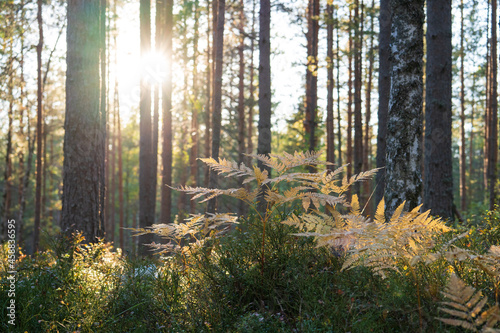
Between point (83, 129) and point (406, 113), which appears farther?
point (83, 129)

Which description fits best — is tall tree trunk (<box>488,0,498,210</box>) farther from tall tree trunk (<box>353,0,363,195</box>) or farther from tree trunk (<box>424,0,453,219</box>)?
tree trunk (<box>424,0,453,219</box>)

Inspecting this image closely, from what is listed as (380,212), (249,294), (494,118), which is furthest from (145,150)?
(494,118)

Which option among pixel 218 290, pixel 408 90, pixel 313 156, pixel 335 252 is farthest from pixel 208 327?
pixel 408 90

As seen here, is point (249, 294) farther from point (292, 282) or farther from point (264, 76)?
point (264, 76)

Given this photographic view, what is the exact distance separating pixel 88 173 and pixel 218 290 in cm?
403

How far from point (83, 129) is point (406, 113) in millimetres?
5221

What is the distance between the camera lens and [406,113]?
4797mm

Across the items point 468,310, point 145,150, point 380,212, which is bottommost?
point 468,310

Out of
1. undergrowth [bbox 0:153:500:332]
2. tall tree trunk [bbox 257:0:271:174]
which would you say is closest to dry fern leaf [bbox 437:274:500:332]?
undergrowth [bbox 0:153:500:332]

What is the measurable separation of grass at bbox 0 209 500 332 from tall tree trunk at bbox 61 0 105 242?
6.86 ft

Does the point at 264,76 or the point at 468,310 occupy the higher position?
the point at 264,76

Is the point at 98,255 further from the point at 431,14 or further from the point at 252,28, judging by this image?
the point at 252,28

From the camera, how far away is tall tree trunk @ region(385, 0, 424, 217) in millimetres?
4758

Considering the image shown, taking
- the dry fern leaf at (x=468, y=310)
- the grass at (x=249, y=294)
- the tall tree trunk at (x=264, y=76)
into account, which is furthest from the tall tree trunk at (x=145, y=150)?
the dry fern leaf at (x=468, y=310)
